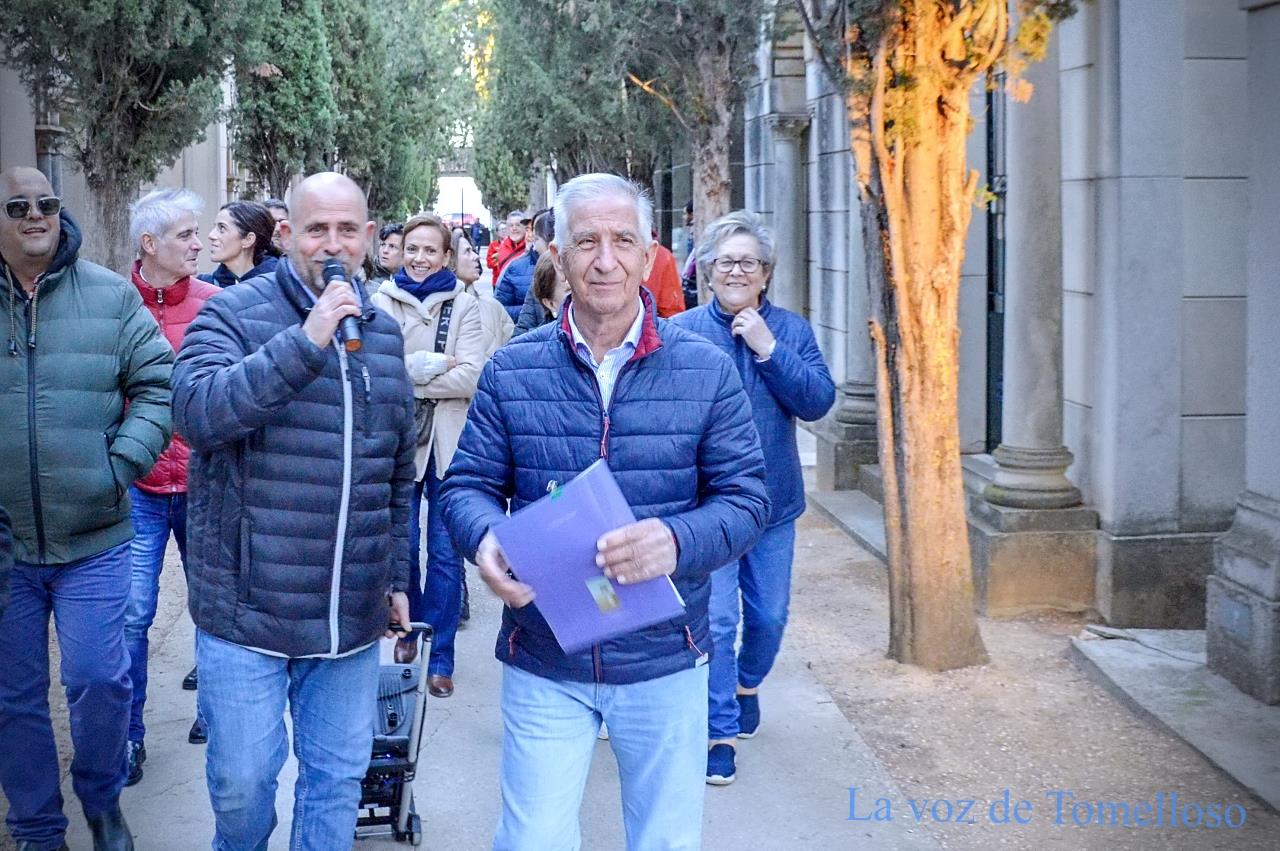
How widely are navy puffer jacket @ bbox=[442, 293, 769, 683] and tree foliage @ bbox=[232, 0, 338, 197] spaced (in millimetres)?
26806

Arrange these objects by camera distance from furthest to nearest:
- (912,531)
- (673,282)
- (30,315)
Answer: (673,282), (912,531), (30,315)

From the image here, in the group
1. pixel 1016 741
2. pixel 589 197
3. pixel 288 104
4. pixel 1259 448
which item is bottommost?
pixel 1016 741

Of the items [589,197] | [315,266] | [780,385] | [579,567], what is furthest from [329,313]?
[780,385]

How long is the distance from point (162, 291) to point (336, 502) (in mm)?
2536

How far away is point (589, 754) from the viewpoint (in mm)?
3672

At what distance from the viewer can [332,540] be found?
408cm

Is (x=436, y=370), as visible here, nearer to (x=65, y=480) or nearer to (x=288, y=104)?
(x=65, y=480)

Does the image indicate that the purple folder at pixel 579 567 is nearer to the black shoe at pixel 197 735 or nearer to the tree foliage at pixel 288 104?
the black shoe at pixel 197 735

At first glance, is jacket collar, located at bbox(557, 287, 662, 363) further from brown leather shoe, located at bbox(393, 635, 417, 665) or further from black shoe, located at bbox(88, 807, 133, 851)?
brown leather shoe, located at bbox(393, 635, 417, 665)

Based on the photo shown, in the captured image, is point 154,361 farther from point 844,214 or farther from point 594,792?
point 844,214

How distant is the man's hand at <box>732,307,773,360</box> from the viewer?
5.74m

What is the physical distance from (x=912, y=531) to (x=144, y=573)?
3353 millimetres

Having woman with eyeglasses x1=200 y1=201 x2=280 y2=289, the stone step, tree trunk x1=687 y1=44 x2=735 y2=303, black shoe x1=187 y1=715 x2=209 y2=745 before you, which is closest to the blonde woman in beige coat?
woman with eyeglasses x1=200 y1=201 x2=280 y2=289

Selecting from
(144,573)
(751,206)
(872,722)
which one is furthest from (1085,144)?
(751,206)
